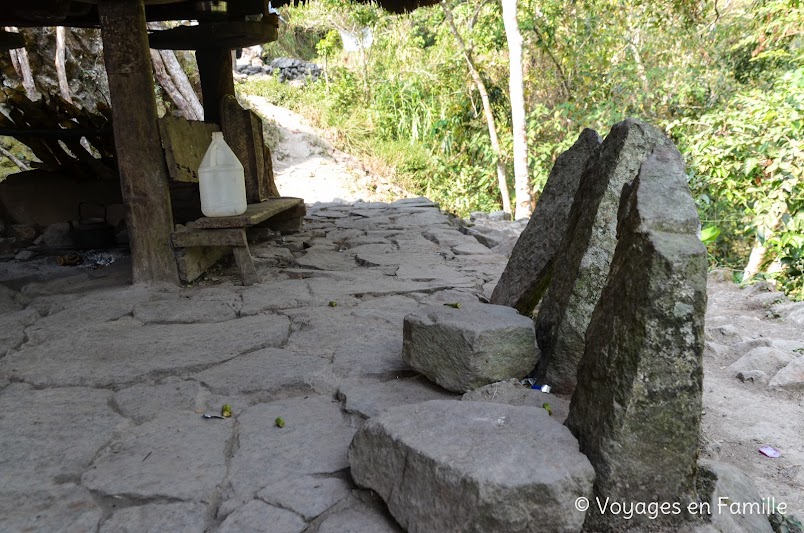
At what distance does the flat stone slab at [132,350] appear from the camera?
2.25 metres

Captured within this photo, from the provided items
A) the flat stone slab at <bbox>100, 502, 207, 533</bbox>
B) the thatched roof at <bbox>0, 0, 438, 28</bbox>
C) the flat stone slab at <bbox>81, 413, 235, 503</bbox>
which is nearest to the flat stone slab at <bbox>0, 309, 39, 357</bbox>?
the flat stone slab at <bbox>81, 413, 235, 503</bbox>

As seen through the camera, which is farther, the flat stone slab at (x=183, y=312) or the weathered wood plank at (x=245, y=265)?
the weathered wood plank at (x=245, y=265)

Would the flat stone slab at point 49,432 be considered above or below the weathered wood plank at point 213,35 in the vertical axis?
below

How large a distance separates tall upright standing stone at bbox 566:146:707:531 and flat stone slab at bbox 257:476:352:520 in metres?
0.60

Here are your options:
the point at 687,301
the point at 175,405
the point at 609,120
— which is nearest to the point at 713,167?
the point at 609,120

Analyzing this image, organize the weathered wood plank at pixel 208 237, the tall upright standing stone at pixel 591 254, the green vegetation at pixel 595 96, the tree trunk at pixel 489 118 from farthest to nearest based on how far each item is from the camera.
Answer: the tree trunk at pixel 489 118
the green vegetation at pixel 595 96
the weathered wood plank at pixel 208 237
the tall upright standing stone at pixel 591 254

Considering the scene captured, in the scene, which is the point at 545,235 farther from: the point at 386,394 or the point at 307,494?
the point at 307,494

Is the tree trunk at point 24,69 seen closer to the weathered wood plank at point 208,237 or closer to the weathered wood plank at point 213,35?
the weathered wood plank at point 213,35

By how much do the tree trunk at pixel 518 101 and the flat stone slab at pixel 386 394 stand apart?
6635mm

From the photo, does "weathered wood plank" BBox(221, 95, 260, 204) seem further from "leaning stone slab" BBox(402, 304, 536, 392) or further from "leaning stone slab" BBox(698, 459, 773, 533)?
"leaning stone slab" BBox(698, 459, 773, 533)

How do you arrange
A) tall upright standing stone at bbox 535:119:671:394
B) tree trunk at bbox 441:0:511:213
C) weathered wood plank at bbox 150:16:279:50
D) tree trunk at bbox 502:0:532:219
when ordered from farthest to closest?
tree trunk at bbox 441:0:511:213 < tree trunk at bbox 502:0:532:219 < weathered wood plank at bbox 150:16:279:50 < tall upright standing stone at bbox 535:119:671:394

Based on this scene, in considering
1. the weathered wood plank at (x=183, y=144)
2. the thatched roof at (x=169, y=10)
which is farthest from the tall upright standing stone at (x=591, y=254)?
the thatched roof at (x=169, y=10)

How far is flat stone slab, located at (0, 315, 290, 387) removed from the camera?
2252mm

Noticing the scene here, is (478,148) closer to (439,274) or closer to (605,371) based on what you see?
(439,274)
